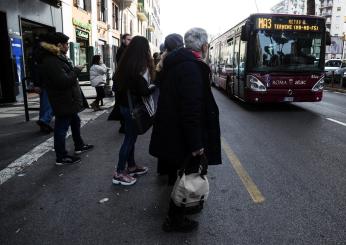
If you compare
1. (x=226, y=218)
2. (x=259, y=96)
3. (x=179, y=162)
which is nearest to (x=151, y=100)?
(x=179, y=162)

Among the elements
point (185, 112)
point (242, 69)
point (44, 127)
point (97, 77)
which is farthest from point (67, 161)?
point (242, 69)

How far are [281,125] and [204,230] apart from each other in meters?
5.67

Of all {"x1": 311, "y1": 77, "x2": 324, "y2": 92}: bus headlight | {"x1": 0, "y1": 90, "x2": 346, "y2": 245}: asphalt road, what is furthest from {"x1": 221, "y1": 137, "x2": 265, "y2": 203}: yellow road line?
{"x1": 311, "y1": 77, "x2": 324, "y2": 92}: bus headlight

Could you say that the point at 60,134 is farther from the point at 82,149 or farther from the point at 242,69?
the point at 242,69

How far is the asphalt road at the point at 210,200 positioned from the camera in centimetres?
308

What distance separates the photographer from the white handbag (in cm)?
298

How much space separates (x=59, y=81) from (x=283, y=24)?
767cm

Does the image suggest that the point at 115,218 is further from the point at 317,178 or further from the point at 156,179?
the point at 317,178

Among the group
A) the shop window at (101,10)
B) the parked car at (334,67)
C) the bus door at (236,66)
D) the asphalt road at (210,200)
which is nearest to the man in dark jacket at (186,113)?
the asphalt road at (210,200)

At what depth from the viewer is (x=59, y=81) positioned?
4.77 metres

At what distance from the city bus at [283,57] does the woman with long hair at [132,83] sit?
6669mm

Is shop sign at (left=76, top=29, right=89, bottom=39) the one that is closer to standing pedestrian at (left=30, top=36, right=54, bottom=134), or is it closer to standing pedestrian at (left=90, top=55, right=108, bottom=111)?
standing pedestrian at (left=90, top=55, right=108, bottom=111)

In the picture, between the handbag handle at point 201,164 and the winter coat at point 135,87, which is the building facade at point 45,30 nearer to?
the winter coat at point 135,87

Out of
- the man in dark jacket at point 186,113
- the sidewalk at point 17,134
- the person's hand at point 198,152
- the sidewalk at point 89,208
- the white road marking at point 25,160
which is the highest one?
the man in dark jacket at point 186,113
